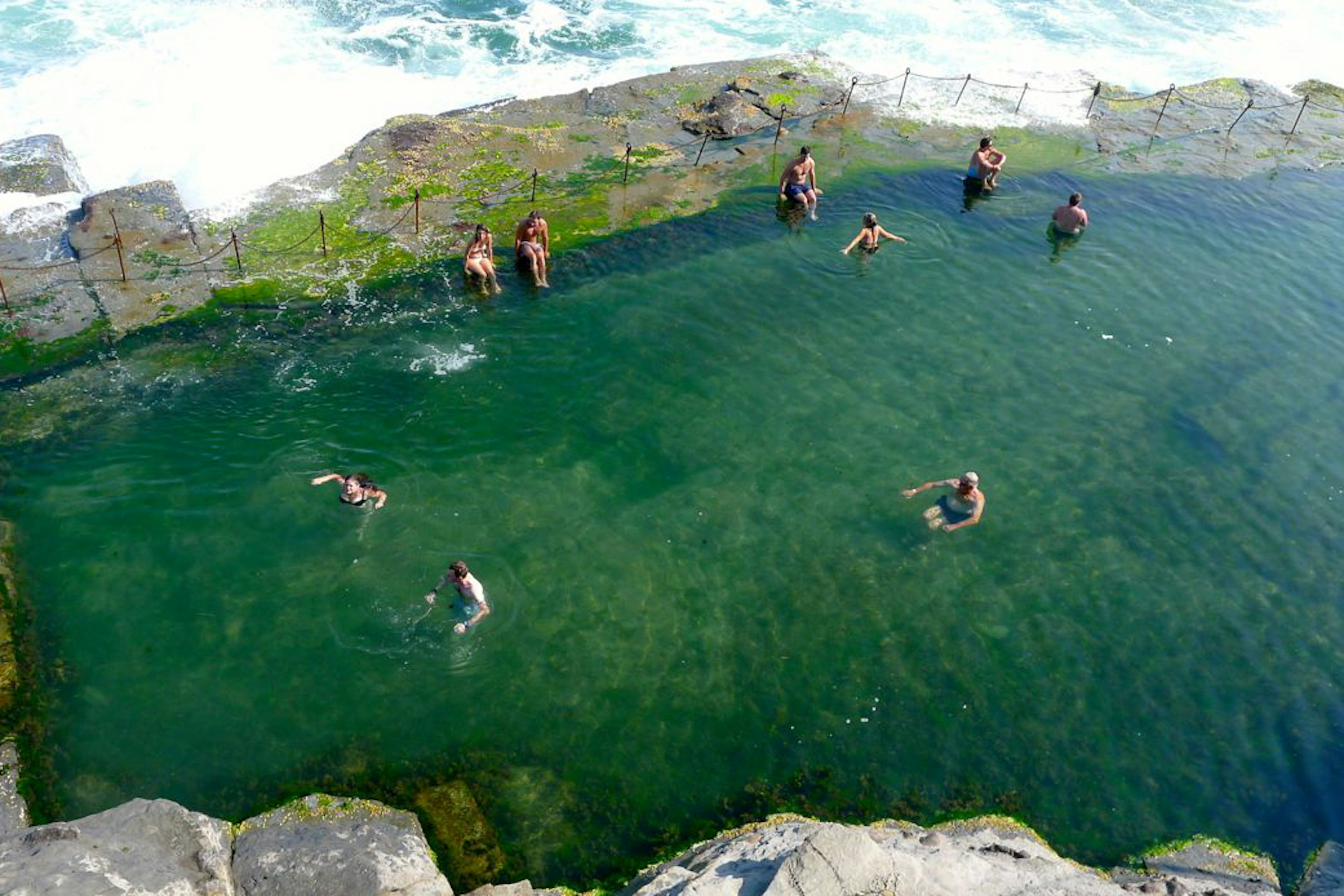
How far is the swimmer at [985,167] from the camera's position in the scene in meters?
23.9

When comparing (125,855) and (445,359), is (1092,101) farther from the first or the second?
(125,855)

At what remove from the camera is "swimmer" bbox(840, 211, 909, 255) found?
70.0 feet

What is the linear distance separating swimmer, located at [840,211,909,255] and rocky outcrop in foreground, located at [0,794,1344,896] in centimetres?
1376

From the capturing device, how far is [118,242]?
1747cm

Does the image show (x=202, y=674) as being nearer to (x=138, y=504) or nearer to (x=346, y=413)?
(x=138, y=504)

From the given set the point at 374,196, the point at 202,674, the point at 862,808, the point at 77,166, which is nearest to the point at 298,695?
the point at 202,674

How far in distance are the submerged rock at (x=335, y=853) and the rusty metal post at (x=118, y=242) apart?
1215cm

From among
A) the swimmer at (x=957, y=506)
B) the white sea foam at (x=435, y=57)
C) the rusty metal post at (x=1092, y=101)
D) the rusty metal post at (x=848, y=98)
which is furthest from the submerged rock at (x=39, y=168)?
the rusty metal post at (x=1092, y=101)

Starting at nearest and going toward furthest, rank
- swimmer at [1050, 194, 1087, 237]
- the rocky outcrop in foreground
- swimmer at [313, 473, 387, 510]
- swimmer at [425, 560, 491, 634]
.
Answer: the rocky outcrop in foreground < swimmer at [425, 560, 491, 634] < swimmer at [313, 473, 387, 510] < swimmer at [1050, 194, 1087, 237]

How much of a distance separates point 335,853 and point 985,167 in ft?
71.6

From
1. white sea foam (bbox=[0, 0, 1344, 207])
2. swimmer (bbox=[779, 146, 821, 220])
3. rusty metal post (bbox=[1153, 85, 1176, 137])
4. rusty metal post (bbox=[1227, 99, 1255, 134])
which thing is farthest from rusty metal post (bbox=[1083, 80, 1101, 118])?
swimmer (bbox=[779, 146, 821, 220])

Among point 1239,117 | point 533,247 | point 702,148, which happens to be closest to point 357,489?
point 533,247

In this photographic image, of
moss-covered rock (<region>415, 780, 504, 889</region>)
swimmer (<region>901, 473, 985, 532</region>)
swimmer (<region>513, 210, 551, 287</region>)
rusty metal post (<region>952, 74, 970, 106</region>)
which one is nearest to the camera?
moss-covered rock (<region>415, 780, 504, 889</region>)

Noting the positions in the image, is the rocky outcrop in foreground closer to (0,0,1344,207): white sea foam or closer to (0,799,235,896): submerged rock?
(0,799,235,896): submerged rock
